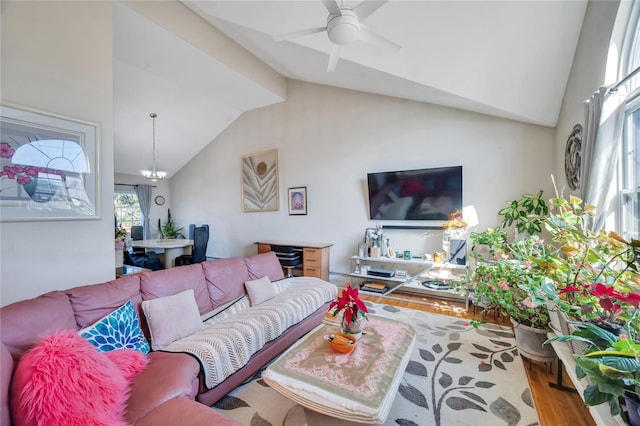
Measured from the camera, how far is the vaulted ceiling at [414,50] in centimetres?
235

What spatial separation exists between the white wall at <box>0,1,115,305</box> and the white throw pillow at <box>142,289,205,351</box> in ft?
2.80

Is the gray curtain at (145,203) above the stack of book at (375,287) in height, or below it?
above

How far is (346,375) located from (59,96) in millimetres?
2871

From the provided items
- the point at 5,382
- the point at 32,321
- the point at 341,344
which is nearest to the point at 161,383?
the point at 5,382

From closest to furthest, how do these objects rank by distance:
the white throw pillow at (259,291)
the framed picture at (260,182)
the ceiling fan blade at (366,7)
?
the ceiling fan blade at (366,7), the white throw pillow at (259,291), the framed picture at (260,182)

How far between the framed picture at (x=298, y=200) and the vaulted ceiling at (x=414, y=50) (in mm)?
1942

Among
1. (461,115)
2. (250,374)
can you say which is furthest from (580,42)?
(250,374)

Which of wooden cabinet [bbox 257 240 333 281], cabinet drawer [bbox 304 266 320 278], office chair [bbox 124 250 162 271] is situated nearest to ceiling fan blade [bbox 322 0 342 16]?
wooden cabinet [bbox 257 240 333 281]

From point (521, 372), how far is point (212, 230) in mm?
6150

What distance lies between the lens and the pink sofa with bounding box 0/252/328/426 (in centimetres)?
113

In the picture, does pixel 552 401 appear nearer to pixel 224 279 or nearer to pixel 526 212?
pixel 526 212

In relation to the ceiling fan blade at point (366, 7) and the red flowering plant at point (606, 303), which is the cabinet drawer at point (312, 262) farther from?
the ceiling fan blade at point (366, 7)

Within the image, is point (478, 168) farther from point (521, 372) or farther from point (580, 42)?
point (521, 372)

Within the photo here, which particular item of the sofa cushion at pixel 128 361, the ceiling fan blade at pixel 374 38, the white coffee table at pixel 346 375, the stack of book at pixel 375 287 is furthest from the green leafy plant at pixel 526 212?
the sofa cushion at pixel 128 361
